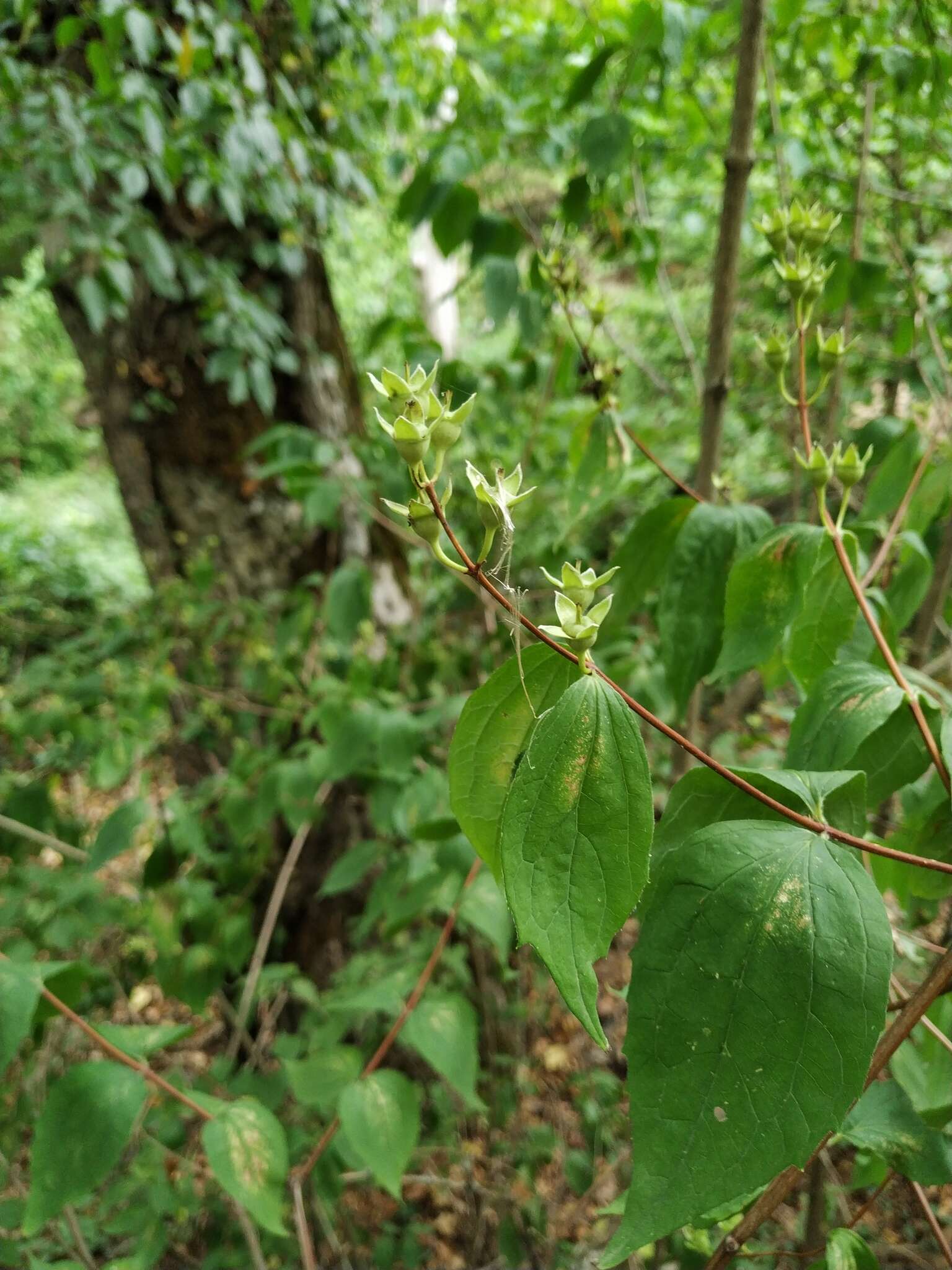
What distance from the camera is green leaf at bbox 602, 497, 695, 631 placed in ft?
2.70

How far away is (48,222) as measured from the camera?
1.62m

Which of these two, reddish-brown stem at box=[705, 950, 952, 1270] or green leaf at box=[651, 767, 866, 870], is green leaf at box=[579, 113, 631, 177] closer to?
green leaf at box=[651, 767, 866, 870]

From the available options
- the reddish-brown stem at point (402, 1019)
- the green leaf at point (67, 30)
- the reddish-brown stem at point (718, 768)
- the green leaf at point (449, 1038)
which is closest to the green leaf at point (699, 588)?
the reddish-brown stem at point (718, 768)

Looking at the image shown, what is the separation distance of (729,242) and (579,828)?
33.8 inches

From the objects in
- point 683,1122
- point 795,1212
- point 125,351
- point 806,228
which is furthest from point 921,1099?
point 125,351

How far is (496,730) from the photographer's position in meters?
0.52

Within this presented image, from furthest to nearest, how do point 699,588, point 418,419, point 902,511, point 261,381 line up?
point 261,381, point 902,511, point 699,588, point 418,419

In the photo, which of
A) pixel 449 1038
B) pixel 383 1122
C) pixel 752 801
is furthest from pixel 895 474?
pixel 383 1122

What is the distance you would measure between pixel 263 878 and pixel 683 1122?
1.98 metres

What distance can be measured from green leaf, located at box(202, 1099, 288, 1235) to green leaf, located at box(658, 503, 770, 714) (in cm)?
77

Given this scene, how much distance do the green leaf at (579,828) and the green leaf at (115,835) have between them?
1.09 m

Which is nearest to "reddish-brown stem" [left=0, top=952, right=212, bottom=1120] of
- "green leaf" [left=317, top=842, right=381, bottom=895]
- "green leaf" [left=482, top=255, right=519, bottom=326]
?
"green leaf" [left=317, top=842, right=381, bottom=895]

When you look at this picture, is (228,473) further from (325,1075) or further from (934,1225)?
(934,1225)

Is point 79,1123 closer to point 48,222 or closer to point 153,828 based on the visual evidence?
point 153,828
